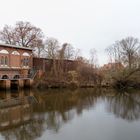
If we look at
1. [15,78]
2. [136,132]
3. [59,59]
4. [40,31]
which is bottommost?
[136,132]

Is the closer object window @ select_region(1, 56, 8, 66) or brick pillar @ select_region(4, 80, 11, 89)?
brick pillar @ select_region(4, 80, 11, 89)

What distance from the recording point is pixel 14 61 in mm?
39688

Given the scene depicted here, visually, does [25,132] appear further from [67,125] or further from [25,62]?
[25,62]

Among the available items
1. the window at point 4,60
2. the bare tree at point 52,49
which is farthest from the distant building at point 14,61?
the bare tree at point 52,49

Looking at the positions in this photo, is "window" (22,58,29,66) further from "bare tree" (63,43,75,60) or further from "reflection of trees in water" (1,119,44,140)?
"reflection of trees in water" (1,119,44,140)

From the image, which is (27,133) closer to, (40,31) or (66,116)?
(66,116)

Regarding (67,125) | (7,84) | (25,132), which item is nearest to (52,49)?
(7,84)

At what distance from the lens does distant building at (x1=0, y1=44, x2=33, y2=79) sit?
37.7 meters

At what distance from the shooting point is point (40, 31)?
163 feet

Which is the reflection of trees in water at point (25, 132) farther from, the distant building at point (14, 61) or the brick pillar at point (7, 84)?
the distant building at point (14, 61)

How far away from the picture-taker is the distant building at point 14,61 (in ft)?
124

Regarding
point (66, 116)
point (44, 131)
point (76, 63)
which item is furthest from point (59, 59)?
point (44, 131)

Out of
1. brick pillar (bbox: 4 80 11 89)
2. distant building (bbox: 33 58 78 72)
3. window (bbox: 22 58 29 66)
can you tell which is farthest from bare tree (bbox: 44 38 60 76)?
brick pillar (bbox: 4 80 11 89)

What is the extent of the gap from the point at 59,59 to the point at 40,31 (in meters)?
9.18
